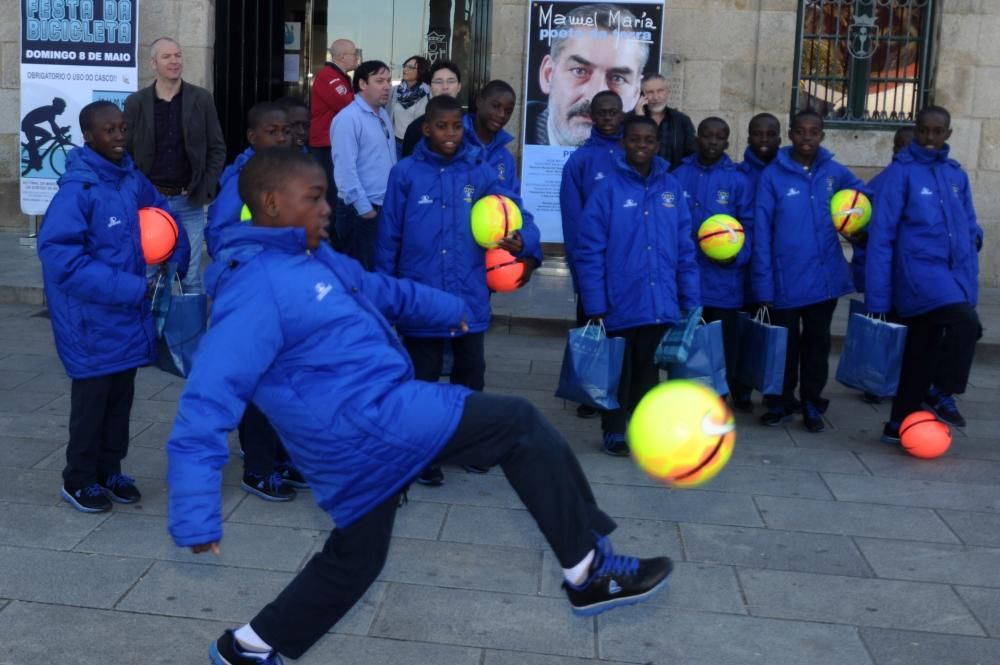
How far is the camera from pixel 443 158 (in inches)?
231

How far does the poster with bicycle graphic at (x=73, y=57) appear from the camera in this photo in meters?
11.1

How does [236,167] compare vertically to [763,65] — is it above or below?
below

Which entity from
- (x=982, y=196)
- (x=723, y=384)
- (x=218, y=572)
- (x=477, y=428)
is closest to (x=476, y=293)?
(x=723, y=384)

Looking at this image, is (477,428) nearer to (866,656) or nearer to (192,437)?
(192,437)

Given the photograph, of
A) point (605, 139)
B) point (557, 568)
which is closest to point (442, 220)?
point (605, 139)

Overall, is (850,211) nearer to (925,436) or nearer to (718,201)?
(718,201)

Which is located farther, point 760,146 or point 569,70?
point 569,70

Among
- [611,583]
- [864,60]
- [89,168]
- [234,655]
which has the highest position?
[864,60]

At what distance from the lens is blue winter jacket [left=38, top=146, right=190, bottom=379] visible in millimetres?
5020

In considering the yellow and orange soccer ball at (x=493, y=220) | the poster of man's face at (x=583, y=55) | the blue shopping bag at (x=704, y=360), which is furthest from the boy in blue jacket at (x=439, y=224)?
the poster of man's face at (x=583, y=55)

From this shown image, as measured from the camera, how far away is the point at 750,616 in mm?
4406

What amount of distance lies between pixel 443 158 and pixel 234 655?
288 centimetres

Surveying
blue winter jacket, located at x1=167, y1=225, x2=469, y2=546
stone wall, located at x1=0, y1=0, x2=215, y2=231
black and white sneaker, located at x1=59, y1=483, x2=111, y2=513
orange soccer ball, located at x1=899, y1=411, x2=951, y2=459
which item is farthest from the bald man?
blue winter jacket, located at x1=167, y1=225, x2=469, y2=546

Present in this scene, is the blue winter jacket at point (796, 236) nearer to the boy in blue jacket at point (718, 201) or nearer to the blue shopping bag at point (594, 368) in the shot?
the boy in blue jacket at point (718, 201)
